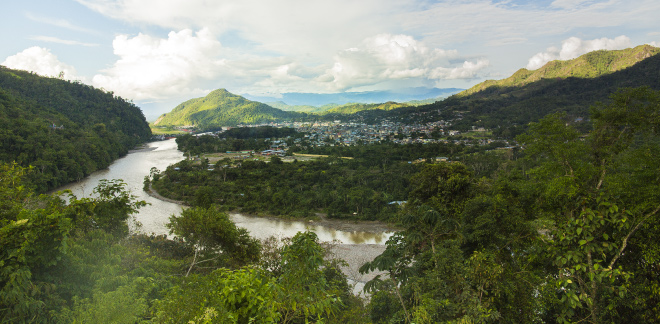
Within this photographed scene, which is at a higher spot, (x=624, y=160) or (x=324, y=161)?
(x=624, y=160)

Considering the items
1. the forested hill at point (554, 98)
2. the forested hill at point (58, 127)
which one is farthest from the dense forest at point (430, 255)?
the forested hill at point (554, 98)

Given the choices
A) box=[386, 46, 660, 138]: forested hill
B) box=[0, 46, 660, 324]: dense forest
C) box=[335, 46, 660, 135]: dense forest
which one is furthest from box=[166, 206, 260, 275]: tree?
box=[386, 46, 660, 138]: forested hill

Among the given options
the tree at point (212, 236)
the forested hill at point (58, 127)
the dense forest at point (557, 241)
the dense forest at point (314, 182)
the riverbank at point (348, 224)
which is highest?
the forested hill at point (58, 127)

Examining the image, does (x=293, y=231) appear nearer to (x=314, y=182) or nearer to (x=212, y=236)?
(x=314, y=182)

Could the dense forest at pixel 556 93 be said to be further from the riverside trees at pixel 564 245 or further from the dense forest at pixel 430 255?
the riverside trees at pixel 564 245

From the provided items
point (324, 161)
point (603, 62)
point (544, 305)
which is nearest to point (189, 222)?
point (544, 305)

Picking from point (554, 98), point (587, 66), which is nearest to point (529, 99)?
point (554, 98)

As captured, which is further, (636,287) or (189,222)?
(189,222)

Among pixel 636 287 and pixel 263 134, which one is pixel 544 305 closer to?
pixel 636 287
